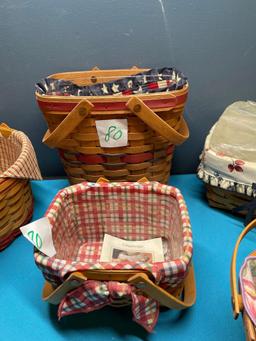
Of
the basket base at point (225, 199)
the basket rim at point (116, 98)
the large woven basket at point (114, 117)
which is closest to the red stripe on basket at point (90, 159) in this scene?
the large woven basket at point (114, 117)

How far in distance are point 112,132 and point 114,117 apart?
3cm

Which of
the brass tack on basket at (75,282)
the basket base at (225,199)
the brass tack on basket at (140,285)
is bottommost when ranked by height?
the basket base at (225,199)

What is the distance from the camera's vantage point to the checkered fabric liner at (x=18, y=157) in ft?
1.69

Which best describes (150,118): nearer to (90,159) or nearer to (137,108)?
(137,108)

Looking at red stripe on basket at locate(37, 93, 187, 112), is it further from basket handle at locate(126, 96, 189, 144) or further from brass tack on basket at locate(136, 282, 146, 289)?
brass tack on basket at locate(136, 282, 146, 289)

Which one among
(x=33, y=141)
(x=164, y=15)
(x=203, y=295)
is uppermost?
(x=164, y=15)

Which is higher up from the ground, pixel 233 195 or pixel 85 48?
pixel 85 48

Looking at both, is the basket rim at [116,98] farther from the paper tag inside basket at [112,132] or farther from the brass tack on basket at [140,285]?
the brass tack on basket at [140,285]

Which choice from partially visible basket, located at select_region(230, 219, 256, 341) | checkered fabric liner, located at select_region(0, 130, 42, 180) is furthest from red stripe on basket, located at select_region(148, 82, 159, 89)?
partially visible basket, located at select_region(230, 219, 256, 341)

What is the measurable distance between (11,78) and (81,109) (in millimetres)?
252

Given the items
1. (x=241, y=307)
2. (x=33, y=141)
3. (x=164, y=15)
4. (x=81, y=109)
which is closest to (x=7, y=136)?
(x=33, y=141)

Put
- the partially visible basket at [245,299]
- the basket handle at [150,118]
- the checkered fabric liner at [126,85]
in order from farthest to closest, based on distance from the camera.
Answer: the checkered fabric liner at [126,85] → the basket handle at [150,118] → the partially visible basket at [245,299]

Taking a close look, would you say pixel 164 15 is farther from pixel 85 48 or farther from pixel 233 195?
pixel 233 195

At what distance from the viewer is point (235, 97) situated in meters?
0.69
